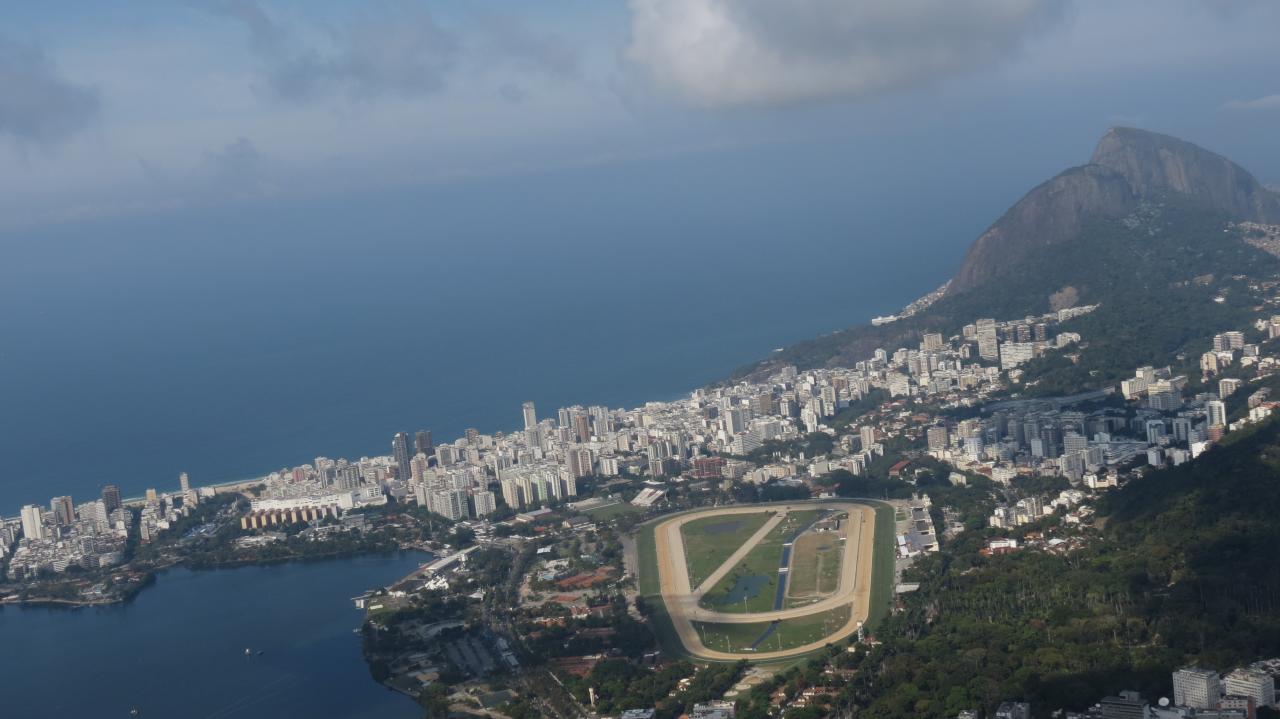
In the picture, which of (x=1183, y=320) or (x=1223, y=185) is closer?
(x=1183, y=320)

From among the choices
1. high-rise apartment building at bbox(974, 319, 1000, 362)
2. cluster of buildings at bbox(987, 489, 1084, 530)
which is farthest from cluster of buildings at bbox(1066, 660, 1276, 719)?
high-rise apartment building at bbox(974, 319, 1000, 362)

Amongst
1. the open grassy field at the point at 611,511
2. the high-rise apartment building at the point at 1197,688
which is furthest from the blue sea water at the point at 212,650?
the high-rise apartment building at the point at 1197,688

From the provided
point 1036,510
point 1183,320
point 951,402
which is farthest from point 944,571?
point 1183,320

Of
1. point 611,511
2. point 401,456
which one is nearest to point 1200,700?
point 611,511

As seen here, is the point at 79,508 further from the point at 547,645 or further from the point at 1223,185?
the point at 1223,185

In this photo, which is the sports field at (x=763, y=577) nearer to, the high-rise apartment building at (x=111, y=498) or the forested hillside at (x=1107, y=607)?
the forested hillside at (x=1107, y=607)

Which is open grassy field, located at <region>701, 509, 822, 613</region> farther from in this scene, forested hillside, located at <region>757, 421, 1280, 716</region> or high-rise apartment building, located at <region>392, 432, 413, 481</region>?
high-rise apartment building, located at <region>392, 432, 413, 481</region>
